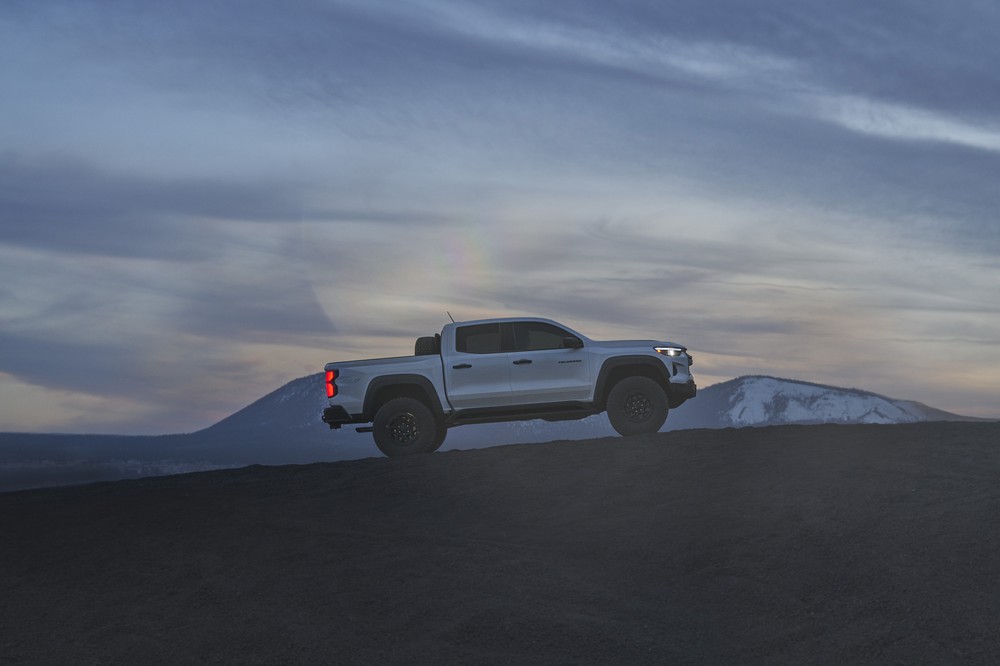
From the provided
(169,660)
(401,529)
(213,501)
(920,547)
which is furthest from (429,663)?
(213,501)

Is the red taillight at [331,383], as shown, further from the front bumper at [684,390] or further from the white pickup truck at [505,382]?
the front bumper at [684,390]

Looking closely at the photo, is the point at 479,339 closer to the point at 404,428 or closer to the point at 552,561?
the point at 404,428

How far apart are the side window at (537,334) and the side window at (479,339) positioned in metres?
0.39

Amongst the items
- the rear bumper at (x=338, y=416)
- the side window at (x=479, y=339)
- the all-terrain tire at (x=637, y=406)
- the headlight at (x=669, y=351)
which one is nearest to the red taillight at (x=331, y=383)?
the rear bumper at (x=338, y=416)

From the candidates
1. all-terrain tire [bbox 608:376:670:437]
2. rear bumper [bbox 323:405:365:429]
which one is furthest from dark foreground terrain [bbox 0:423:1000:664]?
rear bumper [bbox 323:405:365:429]

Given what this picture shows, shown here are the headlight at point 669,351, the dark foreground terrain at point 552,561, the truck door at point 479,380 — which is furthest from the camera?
the headlight at point 669,351

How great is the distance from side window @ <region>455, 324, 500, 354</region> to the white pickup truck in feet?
0.06

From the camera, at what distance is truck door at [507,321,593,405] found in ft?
59.0

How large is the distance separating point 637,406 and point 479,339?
3240 mm

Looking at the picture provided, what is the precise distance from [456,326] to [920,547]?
30.2ft

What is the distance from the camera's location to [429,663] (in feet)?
30.7

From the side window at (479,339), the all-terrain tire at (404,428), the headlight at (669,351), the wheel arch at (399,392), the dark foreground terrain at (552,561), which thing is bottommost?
the dark foreground terrain at (552,561)

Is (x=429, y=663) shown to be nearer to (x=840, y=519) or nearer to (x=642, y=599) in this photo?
(x=642, y=599)

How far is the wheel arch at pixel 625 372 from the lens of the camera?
18.0 metres
